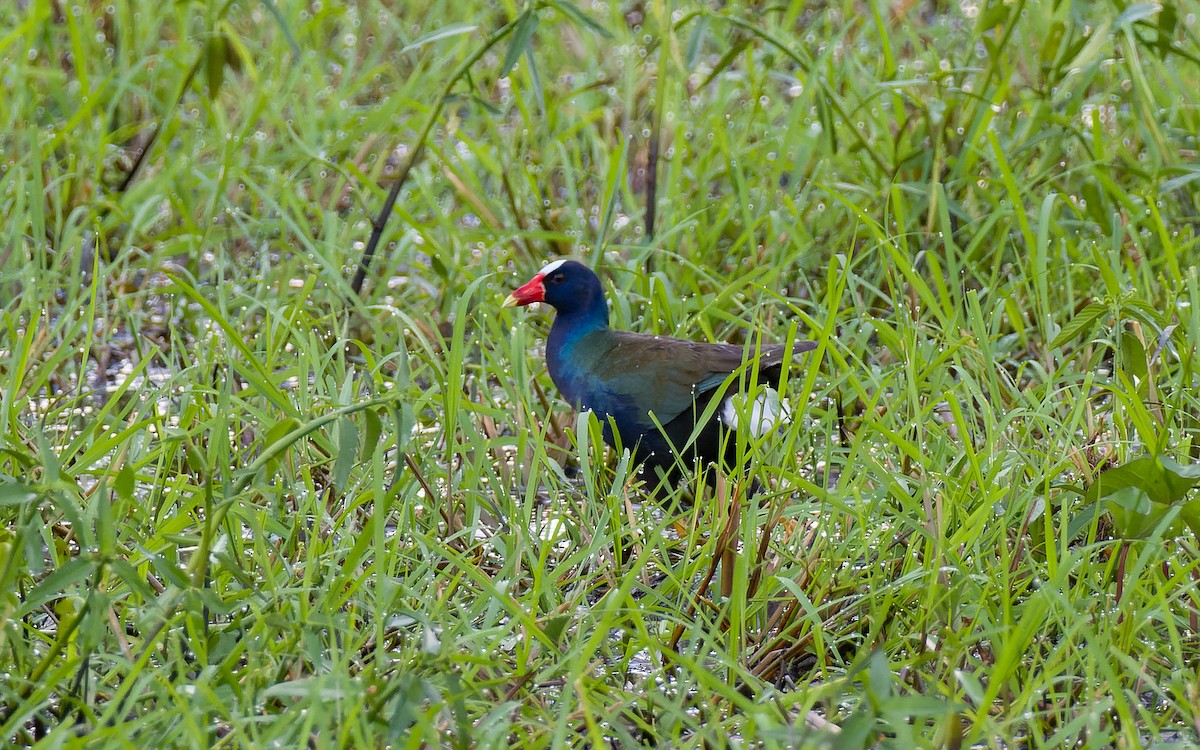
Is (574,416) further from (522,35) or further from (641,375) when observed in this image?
(522,35)

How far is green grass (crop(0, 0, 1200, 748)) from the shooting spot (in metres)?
1.74

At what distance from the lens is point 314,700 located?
155 cm

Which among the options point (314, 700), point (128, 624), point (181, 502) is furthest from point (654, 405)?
point (314, 700)

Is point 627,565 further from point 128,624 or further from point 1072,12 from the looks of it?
point 1072,12

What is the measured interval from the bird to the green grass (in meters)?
0.09

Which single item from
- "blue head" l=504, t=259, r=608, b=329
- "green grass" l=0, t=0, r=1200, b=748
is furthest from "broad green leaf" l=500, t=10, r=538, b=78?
"blue head" l=504, t=259, r=608, b=329

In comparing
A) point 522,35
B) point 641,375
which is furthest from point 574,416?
point 522,35

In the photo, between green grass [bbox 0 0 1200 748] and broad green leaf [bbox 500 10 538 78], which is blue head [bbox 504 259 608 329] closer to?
green grass [bbox 0 0 1200 748]

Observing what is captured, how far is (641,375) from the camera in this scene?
278 centimetres

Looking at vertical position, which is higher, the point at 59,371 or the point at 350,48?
the point at 350,48

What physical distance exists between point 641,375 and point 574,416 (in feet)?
0.77

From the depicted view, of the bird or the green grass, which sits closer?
the green grass

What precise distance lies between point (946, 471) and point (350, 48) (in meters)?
2.92

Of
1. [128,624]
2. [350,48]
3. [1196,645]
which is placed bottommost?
[1196,645]
